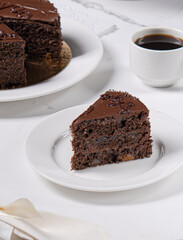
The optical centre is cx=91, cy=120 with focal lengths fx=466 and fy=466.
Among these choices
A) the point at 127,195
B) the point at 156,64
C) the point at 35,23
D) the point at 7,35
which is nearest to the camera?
the point at 127,195

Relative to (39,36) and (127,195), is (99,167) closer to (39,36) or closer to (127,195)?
(127,195)

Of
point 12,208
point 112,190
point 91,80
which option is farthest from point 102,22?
point 12,208

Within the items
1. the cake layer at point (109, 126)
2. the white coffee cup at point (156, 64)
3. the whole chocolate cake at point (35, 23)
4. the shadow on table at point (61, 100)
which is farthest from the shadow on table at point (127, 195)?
the whole chocolate cake at point (35, 23)

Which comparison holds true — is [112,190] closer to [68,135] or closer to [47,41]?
[68,135]

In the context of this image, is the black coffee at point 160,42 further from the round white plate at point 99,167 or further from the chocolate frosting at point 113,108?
the chocolate frosting at point 113,108

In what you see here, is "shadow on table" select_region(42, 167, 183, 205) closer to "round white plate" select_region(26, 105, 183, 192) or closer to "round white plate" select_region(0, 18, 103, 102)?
"round white plate" select_region(26, 105, 183, 192)

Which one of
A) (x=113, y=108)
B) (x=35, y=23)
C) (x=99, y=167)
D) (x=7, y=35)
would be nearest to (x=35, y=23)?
(x=35, y=23)

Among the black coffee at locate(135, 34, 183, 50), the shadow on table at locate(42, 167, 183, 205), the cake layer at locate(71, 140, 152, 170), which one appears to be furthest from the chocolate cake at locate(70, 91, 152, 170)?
the black coffee at locate(135, 34, 183, 50)
